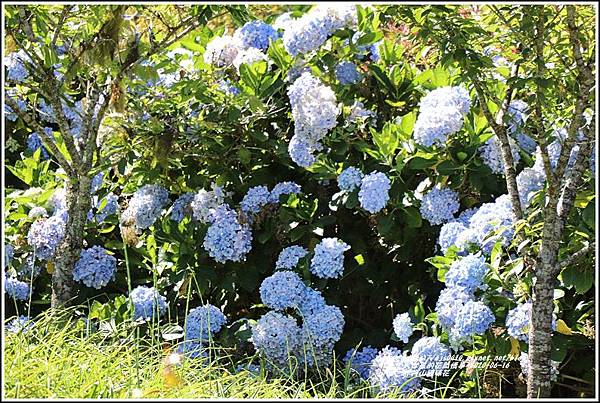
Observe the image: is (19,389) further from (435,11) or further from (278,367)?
(435,11)

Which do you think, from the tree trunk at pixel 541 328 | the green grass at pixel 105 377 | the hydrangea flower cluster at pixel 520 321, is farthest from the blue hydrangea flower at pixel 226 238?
the tree trunk at pixel 541 328

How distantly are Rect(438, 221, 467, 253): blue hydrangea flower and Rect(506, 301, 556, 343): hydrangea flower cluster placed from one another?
38cm

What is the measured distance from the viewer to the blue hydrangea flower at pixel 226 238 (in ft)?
11.2

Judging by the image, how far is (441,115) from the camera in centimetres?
312

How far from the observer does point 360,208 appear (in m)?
3.44

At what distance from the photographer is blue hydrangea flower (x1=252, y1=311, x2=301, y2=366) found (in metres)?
3.21

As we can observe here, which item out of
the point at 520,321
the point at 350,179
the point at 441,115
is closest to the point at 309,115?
the point at 350,179

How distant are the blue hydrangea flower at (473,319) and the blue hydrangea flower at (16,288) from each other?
1.83 metres

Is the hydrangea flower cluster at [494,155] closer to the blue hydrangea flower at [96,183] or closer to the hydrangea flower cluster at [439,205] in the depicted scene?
the hydrangea flower cluster at [439,205]

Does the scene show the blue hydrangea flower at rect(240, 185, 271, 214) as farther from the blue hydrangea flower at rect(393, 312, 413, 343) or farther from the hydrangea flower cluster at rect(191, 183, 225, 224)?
the blue hydrangea flower at rect(393, 312, 413, 343)

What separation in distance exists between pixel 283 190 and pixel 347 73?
53 centimetres

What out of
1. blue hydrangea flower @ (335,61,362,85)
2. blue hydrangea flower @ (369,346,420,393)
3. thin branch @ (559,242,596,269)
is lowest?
blue hydrangea flower @ (369,346,420,393)

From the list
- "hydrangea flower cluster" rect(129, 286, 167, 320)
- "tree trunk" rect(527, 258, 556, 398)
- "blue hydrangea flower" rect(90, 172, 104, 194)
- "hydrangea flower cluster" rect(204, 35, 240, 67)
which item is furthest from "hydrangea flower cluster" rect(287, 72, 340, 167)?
"tree trunk" rect(527, 258, 556, 398)

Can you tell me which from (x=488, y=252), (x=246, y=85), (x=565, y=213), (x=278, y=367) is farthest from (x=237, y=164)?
(x=565, y=213)
